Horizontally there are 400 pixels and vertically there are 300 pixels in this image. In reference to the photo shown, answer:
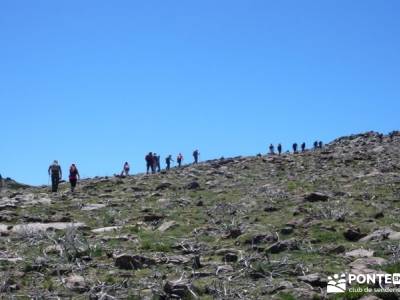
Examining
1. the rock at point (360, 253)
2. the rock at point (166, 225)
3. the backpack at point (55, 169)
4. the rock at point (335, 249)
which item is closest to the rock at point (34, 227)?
the rock at point (166, 225)

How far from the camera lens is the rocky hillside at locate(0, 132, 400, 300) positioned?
444 inches

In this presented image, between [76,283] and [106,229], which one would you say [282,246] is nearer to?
[76,283]

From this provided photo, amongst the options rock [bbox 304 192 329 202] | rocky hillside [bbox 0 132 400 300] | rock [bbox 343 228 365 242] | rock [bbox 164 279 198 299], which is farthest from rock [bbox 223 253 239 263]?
rock [bbox 304 192 329 202]

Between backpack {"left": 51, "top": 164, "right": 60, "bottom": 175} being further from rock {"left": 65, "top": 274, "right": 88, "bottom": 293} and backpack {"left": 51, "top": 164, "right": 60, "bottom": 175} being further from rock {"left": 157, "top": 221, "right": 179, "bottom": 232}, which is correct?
rock {"left": 65, "top": 274, "right": 88, "bottom": 293}

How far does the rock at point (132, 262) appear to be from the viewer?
12.7 m

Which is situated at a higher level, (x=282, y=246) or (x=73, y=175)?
(x=73, y=175)

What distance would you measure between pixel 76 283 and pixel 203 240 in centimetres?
476

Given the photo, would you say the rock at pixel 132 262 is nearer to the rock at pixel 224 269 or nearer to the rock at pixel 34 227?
the rock at pixel 224 269

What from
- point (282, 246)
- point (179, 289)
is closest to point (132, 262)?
point (179, 289)

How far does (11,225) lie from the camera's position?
59.9 feet

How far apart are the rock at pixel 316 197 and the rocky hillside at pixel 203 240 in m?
0.04

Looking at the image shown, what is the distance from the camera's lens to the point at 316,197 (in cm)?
2127

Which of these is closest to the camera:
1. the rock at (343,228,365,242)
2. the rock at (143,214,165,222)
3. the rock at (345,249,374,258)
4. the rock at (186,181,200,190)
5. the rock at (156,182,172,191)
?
the rock at (345,249,374,258)

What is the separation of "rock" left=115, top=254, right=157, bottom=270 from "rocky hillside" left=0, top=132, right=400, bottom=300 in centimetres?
2
